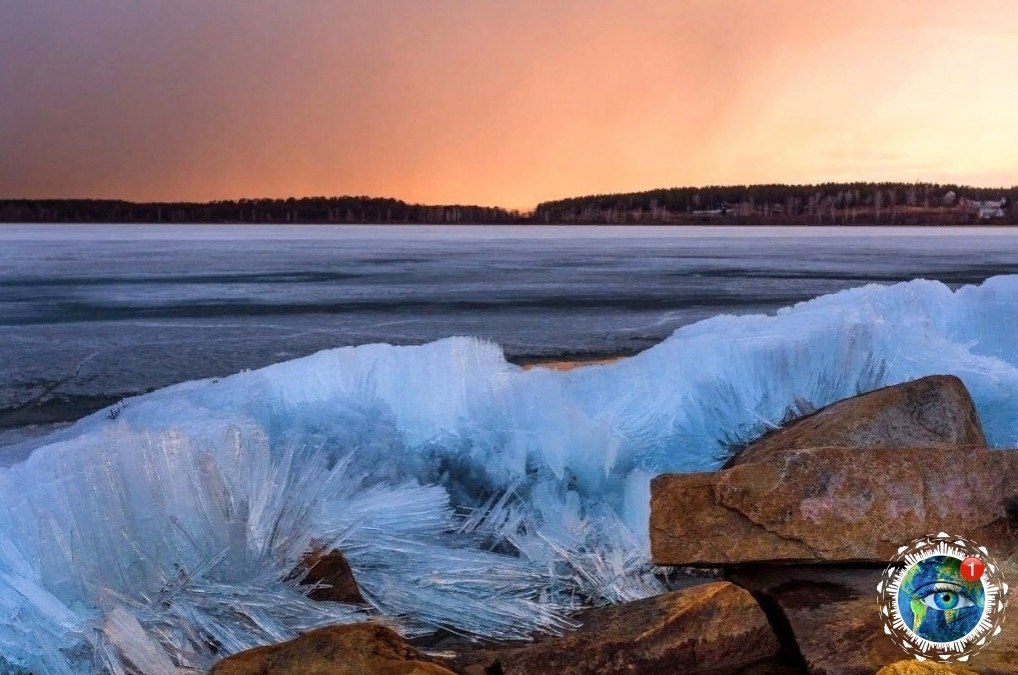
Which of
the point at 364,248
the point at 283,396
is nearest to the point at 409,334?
the point at 283,396

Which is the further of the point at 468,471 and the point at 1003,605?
the point at 468,471

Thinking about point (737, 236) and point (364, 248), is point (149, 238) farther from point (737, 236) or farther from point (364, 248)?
point (737, 236)

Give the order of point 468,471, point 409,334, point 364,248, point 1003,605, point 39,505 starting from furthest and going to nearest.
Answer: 1. point 364,248
2. point 409,334
3. point 468,471
4. point 39,505
5. point 1003,605

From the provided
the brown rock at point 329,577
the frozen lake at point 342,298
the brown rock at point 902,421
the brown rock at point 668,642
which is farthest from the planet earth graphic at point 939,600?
the frozen lake at point 342,298

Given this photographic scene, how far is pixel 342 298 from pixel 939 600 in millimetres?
8033

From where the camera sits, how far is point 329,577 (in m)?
1.85

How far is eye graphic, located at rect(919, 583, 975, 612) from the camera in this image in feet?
5.20

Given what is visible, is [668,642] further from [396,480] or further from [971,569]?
[396,480]

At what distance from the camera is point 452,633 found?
1842 millimetres

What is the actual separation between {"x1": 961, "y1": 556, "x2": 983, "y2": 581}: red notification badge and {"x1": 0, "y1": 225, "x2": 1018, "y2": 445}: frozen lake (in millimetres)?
2925

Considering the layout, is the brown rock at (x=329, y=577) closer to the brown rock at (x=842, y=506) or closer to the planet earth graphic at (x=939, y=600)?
the brown rock at (x=842, y=506)

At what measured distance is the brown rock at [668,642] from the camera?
162 centimetres

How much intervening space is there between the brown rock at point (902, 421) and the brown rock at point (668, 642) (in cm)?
54

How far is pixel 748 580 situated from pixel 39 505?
1341mm
